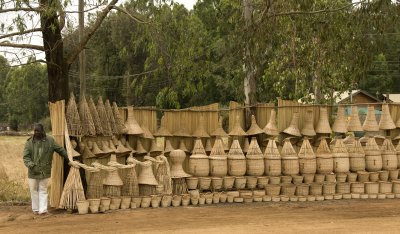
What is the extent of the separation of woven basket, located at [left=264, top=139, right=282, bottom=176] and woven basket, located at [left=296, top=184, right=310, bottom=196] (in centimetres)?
50

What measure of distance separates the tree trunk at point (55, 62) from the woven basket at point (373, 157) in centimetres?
654

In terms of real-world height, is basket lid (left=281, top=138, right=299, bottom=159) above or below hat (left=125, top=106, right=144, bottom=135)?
below

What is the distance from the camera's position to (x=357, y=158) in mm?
12031

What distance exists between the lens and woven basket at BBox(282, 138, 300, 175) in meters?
11.6

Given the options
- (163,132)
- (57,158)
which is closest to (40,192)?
(57,158)

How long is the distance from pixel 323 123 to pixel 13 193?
22.6 feet

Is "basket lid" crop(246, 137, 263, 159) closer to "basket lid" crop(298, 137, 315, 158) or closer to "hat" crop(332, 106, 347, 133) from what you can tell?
"basket lid" crop(298, 137, 315, 158)

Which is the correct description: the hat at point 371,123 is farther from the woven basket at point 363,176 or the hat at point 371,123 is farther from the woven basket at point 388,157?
the woven basket at point 363,176

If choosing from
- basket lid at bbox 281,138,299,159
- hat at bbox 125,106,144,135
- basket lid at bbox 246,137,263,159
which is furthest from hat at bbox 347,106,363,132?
hat at bbox 125,106,144,135

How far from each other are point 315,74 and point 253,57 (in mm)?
4116

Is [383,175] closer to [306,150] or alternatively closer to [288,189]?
[306,150]

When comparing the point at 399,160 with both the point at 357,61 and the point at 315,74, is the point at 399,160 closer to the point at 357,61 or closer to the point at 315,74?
the point at 357,61

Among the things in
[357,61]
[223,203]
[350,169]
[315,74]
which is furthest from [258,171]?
[315,74]

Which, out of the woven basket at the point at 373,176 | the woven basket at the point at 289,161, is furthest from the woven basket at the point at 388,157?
the woven basket at the point at 289,161
